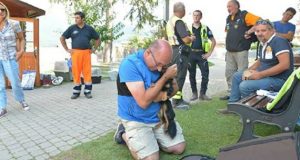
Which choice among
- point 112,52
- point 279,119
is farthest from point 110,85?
point 112,52

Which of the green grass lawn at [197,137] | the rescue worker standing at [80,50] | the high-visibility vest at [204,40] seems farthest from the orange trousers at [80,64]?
the green grass lawn at [197,137]

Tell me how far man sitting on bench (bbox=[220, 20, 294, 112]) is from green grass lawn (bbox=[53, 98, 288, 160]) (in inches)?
23.9

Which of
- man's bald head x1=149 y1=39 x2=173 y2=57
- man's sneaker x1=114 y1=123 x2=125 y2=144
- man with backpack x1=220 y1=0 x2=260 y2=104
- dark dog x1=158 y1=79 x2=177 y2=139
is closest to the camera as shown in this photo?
man's bald head x1=149 y1=39 x2=173 y2=57

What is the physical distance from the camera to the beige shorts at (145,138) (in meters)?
3.88

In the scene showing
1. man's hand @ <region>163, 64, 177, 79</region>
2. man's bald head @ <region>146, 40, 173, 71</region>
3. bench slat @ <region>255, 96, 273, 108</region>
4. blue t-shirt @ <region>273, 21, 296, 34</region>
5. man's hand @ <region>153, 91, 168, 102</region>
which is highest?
blue t-shirt @ <region>273, 21, 296, 34</region>

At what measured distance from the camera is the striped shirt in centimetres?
617

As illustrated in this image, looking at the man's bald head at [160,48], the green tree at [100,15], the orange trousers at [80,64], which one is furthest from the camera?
the green tree at [100,15]

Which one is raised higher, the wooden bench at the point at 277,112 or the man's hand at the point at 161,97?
the man's hand at the point at 161,97

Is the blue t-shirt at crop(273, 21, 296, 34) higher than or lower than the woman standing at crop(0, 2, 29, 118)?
higher

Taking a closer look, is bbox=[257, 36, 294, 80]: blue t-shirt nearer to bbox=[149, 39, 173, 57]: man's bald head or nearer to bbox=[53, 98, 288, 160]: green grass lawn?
bbox=[53, 98, 288, 160]: green grass lawn

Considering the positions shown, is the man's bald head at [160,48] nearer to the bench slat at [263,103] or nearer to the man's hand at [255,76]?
the bench slat at [263,103]

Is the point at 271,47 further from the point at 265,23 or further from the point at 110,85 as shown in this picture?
the point at 110,85

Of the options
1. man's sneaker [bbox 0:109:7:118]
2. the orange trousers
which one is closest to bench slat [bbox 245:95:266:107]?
man's sneaker [bbox 0:109:7:118]

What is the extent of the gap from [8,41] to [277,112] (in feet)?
15.1
